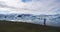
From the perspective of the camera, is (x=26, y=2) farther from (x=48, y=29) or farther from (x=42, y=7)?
(x=48, y=29)

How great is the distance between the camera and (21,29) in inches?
48.4

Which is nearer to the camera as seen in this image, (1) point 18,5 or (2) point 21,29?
(2) point 21,29

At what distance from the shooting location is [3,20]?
1.32 metres

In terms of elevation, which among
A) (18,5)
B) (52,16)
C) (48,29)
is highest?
(18,5)

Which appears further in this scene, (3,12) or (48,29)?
(3,12)

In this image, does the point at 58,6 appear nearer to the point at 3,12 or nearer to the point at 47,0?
the point at 47,0

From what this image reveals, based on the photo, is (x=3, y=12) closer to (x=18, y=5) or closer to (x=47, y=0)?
(x=18, y=5)

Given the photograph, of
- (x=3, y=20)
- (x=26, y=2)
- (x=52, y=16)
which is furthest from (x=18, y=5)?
(x=52, y=16)

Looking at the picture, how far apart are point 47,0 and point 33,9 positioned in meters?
0.18

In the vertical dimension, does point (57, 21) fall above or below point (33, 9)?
below

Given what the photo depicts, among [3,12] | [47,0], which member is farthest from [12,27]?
[47,0]

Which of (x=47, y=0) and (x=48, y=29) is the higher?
(x=47, y=0)

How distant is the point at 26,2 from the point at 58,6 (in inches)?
13.6

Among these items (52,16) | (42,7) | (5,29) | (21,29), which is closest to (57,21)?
(52,16)
